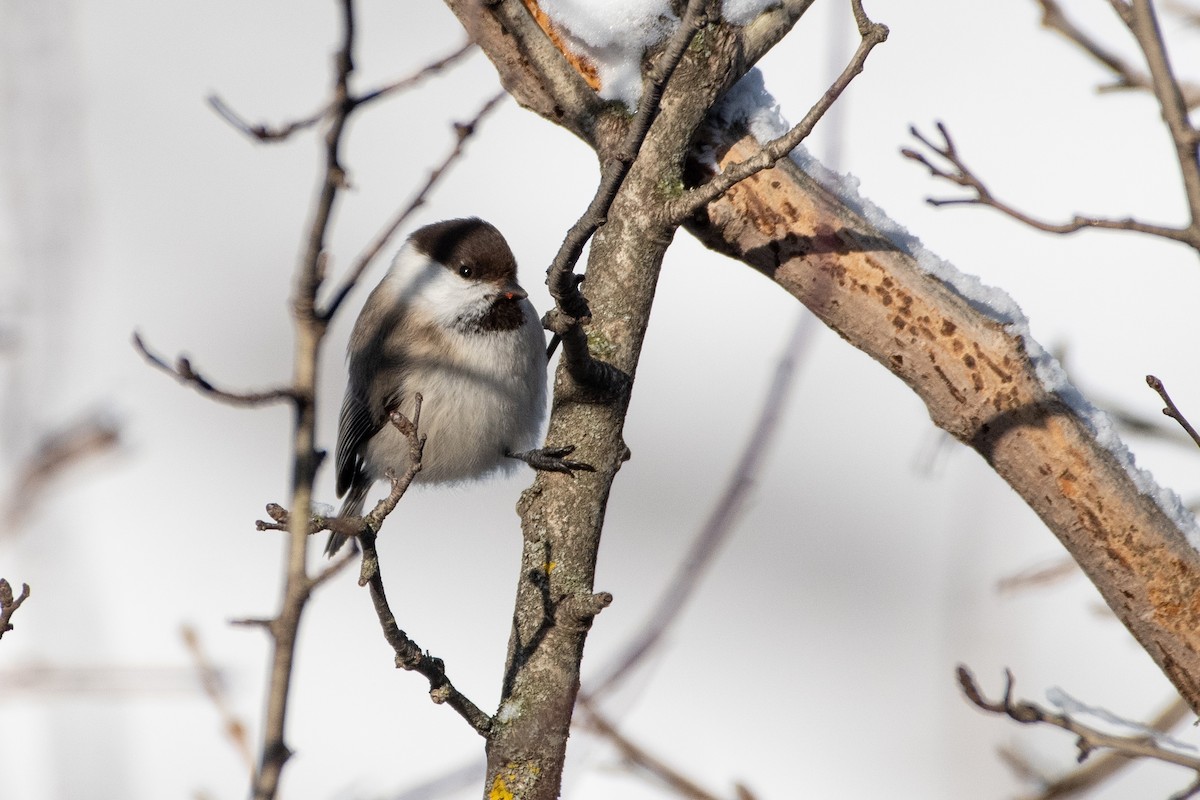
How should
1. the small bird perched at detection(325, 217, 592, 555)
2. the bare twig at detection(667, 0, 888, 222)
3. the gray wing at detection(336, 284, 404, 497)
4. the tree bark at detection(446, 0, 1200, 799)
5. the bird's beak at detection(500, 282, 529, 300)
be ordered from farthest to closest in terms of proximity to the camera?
the gray wing at detection(336, 284, 404, 497) → the small bird perched at detection(325, 217, 592, 555) → the bird's beak at detection(500, 282, 529, 300) → the tree bark at detection(446, 0, 1200, 799) → the bare twig at detection(667, 0, 888, 222)

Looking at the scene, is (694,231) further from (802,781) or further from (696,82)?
(802,781)

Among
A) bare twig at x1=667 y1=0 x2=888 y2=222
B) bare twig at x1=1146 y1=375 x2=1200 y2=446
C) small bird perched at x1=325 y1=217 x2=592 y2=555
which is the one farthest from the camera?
small bird perched at x1=325 y1=217 x2=592 y2=555

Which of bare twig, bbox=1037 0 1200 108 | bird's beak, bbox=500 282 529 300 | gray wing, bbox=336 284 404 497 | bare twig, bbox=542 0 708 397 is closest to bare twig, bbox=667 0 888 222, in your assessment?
bare twig, bbox=542 0 708 397

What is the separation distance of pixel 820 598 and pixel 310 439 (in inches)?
161

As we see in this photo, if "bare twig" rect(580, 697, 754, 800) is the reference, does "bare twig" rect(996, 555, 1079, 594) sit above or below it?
above

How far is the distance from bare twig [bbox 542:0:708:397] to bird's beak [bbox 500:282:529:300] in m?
1.11

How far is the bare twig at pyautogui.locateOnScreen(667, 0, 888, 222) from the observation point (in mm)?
1419

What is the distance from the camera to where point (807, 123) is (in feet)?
4.70

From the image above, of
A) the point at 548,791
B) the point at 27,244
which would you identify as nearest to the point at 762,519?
the point at 548,791

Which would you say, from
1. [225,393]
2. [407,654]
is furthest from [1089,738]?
[225,393]

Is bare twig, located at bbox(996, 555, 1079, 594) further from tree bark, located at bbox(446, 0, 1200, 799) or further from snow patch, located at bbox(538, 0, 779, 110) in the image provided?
snow patch, located at bbox(538, 0, 779, 110)

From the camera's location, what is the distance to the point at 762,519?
5.29 meters

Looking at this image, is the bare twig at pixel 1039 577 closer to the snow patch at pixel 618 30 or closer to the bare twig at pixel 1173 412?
the bare twig at pixel 1173 412

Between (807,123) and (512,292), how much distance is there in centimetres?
140
